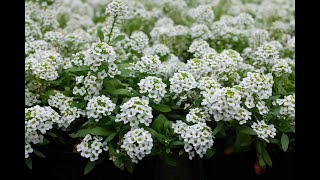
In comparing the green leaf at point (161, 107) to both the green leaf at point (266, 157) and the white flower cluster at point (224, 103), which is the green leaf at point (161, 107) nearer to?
the white flower cluster at point (224, 103)

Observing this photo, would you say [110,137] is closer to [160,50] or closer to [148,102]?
[148,102]

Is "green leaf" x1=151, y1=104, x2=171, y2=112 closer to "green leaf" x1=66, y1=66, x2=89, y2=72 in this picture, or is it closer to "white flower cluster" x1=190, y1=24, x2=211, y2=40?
"green leaf" x1=66, y1=66, x2=89, y2=72

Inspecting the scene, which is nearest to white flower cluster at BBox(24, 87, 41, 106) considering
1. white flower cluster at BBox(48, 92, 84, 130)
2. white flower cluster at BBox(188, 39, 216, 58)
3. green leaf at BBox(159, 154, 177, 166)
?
white flower cluster at BBox(48, 92, 84, 130)

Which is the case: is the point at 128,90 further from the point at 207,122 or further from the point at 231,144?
the point at 231,144

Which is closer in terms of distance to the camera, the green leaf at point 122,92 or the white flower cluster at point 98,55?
the white flower cluster at point 98,55

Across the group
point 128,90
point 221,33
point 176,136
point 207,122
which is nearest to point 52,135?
point 128,90

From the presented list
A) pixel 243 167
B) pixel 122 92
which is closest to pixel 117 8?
pixel 122 92

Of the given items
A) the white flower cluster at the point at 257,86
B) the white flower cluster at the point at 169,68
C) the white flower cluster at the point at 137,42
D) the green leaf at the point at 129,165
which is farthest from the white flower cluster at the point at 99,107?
the white flower cluster at the point at 137,42
